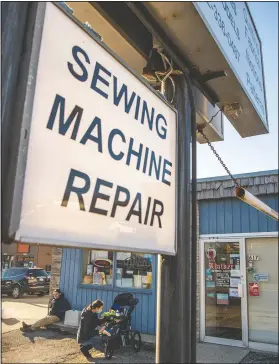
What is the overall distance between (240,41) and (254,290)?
6770 millimetres

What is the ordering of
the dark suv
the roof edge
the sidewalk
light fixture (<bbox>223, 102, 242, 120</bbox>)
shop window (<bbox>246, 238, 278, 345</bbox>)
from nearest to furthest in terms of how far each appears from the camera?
light fixture (<bbox>223, 102, 242, 120</bbox>) < the sidewalk < shop window (<bbox>246, 238, 278, 345</bbox>) < the roof edge < the dark suv

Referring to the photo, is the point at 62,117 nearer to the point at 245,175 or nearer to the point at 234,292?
the point at 245,175

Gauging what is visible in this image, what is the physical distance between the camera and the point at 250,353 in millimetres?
7406

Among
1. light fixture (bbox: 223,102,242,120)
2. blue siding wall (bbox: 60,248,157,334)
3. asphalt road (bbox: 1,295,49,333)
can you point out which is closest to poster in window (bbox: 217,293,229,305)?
blue siding wall (bbox: 60,248,157,334)

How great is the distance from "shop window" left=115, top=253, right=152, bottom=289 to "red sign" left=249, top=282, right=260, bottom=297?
2.60m

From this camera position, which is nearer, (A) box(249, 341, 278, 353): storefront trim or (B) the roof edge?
(A) box(249, 341, 278, 353): storefront trim

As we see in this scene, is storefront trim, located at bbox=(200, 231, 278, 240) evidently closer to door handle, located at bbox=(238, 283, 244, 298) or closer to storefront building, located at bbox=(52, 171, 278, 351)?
storefront building, located at bbox=(52, 171, 278, 351)

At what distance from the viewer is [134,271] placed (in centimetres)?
969

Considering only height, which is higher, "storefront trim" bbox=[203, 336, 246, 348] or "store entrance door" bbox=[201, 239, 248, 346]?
"store entrance door" bbox=[201, 239, 248, 346]

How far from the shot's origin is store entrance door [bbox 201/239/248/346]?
805 centimetres

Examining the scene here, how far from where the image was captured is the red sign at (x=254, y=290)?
7919 mm

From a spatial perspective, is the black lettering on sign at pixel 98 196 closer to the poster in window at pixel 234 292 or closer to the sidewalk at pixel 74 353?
the sidewalk at pixel 74 353

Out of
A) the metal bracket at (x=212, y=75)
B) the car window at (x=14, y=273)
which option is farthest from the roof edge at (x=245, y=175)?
the car window at (x=14, y=273)

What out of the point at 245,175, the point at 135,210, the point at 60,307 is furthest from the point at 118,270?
the point at 135,210
